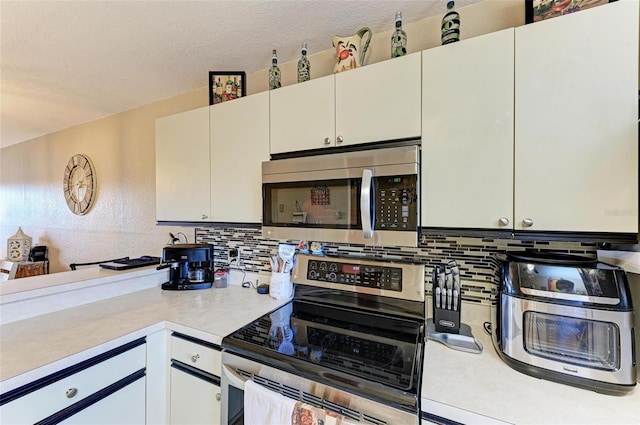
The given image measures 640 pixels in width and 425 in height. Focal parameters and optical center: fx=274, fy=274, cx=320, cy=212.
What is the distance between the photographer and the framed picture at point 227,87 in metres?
1.75

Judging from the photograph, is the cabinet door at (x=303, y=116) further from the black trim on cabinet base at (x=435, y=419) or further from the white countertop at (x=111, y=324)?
the black trim on cabinet base at (x=435, y=419)

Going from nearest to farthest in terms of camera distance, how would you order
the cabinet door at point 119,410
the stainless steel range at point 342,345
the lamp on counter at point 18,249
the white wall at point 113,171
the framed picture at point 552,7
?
the stainless steel range at point 342,345, the framed picture at point 552,7, the cabinet door at point 119,410, the white wall at point 113,171, the lamp on counter at point 18,249

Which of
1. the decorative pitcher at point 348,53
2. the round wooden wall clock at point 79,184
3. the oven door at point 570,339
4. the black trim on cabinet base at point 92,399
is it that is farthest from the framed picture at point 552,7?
the round wooden wall clock at point 79,184

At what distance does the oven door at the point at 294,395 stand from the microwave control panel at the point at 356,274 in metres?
0.58

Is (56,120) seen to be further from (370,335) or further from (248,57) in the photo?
(370,335)

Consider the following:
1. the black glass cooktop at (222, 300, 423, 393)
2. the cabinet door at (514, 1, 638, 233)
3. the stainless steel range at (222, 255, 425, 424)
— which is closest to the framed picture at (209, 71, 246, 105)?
the stainless steel range at (222, 255, 425, 424)

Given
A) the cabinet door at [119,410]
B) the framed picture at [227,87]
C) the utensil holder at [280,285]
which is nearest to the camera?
the cabinet door at [119,410]

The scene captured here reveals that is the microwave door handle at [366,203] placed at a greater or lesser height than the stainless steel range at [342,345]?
greater

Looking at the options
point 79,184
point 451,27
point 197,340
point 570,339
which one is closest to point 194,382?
point 197,340

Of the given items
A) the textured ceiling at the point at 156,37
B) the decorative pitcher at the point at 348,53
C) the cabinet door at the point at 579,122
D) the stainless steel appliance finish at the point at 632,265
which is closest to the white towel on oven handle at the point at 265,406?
the cabinet door at the point at 579,122

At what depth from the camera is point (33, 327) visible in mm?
1243

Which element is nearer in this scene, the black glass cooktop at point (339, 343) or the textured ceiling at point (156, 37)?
the black glass cooktop at point (339, 343)

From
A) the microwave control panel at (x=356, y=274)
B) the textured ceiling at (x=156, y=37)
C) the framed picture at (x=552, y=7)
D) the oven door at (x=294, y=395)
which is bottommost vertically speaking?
the oven door at (x=294, y=395)

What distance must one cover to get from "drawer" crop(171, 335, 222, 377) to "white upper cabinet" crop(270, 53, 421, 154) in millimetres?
979
